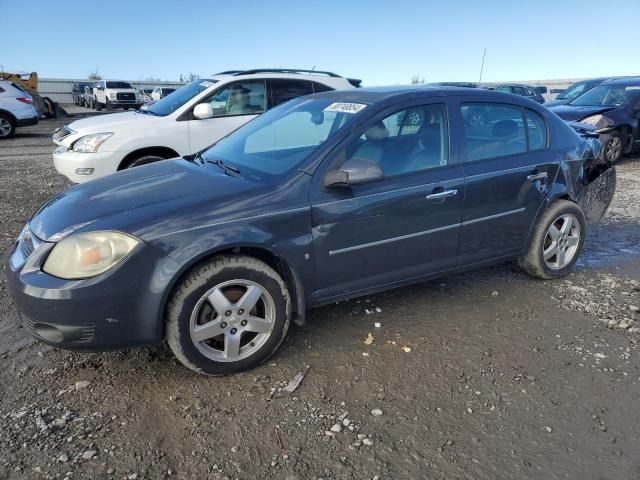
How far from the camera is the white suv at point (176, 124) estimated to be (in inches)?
240

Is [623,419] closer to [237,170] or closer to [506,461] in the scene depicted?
[506,461]

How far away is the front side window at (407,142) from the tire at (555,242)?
125cm

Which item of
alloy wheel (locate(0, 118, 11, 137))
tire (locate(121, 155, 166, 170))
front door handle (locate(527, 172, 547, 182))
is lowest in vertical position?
alloy wheel (locate(0, 118, 11, 137))

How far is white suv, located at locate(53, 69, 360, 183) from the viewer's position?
20.0 ft

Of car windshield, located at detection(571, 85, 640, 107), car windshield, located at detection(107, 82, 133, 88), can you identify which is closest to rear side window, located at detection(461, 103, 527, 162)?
car windshield, located at detection(571, 85, 640, 107)

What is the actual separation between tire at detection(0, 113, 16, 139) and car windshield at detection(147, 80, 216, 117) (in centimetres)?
1042

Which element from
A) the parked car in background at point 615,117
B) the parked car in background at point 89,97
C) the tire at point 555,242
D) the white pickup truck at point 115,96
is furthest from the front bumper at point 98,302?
the parked car in background at point 89,97

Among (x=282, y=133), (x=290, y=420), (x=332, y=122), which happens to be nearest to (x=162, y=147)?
(x=282, y=133)

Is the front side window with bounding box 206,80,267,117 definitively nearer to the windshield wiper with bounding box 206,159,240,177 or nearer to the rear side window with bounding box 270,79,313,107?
the rear side window with bounding box 270,79,313,107

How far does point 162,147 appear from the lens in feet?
20.9

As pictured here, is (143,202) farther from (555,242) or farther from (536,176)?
(555,242)

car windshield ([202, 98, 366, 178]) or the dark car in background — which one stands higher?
car windshield ([202, 98, 366, 178])

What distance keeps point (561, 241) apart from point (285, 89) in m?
4.45

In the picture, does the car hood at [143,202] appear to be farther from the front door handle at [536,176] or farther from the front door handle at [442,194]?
the front door handle at [536,176]
